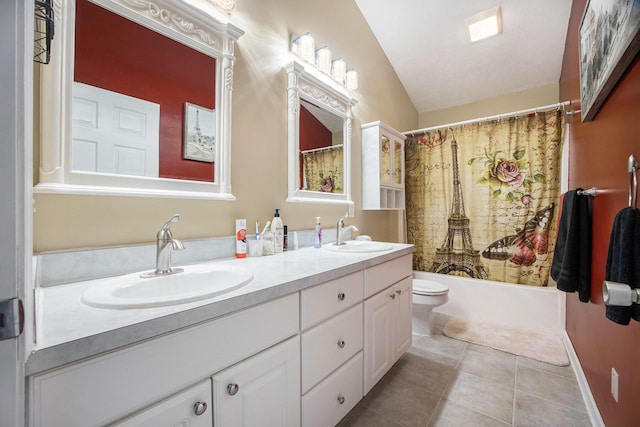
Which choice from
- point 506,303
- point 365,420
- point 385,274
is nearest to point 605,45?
point 385,274

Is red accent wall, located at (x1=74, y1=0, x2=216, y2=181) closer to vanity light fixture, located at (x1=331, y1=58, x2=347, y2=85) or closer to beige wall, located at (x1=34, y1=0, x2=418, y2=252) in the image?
beige wall, located at (x1=34, y1=0, x2=418, y2=252)

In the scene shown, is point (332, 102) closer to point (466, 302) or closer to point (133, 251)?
point (133, 251)

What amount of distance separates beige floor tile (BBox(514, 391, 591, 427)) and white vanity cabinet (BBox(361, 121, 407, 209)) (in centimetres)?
156

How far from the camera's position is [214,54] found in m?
1.34

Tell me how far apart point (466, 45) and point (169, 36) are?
2.60 meters

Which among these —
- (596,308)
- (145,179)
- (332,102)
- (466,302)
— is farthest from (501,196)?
(145,179)

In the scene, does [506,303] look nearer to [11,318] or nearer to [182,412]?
[182,412]

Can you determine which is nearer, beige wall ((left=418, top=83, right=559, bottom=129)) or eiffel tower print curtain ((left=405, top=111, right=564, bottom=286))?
eiffel tower print curtain ((left=405, top=111, right=564, bottom=286))

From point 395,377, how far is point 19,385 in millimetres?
1807

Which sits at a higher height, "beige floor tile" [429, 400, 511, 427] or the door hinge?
the door hinge

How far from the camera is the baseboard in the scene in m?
1.32

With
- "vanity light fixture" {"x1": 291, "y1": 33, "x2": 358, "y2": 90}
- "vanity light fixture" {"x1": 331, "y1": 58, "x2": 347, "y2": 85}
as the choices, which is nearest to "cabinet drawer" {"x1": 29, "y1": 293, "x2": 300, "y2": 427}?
"vanity light fixture" {"x1": 291, "y1": 33, "x2": 358, "y2": 90}

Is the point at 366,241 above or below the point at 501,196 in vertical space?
below

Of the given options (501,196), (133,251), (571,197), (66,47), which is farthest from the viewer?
(501,196)
